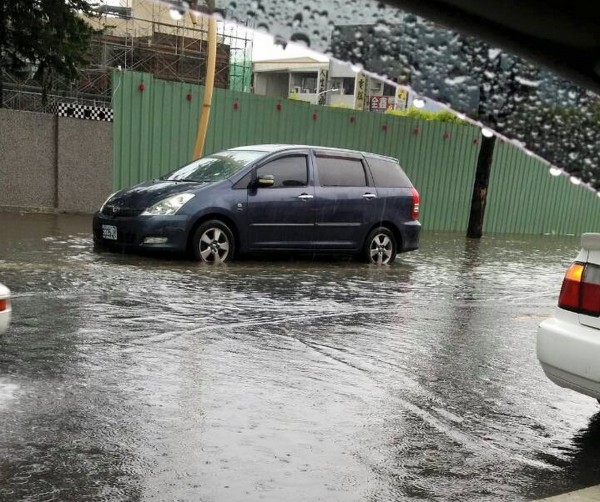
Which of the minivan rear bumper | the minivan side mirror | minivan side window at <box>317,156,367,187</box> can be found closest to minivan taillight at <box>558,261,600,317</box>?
the minivan side mirror

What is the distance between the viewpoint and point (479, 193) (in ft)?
65.0

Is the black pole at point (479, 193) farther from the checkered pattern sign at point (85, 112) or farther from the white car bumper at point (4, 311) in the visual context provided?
the white car bumper at point (4, 311)

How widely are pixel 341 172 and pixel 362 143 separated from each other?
7876 mm

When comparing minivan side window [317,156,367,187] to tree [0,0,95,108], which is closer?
minivan side window [317,156,367,187]

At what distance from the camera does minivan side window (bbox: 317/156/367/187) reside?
1198cm

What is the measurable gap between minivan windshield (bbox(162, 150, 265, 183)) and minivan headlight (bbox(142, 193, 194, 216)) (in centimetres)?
→ 70

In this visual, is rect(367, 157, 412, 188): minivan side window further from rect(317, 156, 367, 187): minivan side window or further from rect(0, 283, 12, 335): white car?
rect(0, 283, 12, 335): white car

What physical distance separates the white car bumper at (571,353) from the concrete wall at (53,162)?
12.8 m

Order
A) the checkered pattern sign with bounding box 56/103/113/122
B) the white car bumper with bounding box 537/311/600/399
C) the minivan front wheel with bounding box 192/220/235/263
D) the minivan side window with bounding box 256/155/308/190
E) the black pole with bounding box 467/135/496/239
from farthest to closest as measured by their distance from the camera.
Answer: the black pole with bounding box 467/135/496/239, the checkered pattern sign with bounding box 56/103/113/122, the minivan side window with bounding box 256/155/308/190, the minivan front wheel with bounding box 192/220/235/263, the white car bumper with bounding box 537/311/600/399

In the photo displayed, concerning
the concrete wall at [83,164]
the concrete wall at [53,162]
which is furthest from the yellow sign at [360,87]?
the concrete wall at [53,162]

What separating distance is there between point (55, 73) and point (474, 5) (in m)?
16.9

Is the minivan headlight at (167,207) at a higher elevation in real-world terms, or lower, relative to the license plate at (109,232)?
higher

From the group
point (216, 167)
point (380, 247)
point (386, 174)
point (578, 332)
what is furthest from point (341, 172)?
point (578, 332)

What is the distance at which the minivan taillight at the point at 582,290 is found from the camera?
480 centimetres
